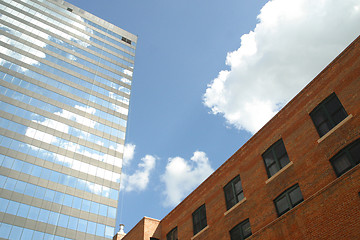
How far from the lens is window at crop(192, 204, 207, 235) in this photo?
22083 mm

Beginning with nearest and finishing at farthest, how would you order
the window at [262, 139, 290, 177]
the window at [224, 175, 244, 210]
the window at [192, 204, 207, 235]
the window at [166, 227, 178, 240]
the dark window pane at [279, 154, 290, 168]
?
the dark window pane at [279, 154, 290, 168], the window at [262, 139, 290, 177], the window at [224, 175, 244, 210], the window at [192, 204, 207, 235], the window at [166, 227, 178, 240]

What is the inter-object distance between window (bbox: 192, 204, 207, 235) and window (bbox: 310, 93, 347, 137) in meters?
10.1

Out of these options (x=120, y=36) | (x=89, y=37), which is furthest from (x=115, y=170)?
(x=120, y=36)

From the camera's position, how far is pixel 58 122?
60.4 metres

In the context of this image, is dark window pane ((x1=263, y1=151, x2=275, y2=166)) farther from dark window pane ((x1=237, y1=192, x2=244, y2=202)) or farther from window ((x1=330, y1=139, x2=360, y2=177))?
window ((x1=330, y1=139, x2=360, y2=177))

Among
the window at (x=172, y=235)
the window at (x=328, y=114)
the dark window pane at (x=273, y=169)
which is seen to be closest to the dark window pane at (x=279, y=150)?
the dark window pane at (x=273, y=169)

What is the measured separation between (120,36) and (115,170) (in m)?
42.7

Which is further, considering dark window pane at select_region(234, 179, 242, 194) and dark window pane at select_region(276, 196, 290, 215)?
dark window pane at select_region(234, 179, 242, 194)

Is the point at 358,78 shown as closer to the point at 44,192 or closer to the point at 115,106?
the point at 44,192

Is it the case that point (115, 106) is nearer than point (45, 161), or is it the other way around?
point (45, 161)

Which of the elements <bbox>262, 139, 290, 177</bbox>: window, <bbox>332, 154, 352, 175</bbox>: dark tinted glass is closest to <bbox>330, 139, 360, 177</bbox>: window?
<bbox>332, 154, 352, 175</bbox>: dark tinted glass

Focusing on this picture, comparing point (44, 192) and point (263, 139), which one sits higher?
point (44, 192)

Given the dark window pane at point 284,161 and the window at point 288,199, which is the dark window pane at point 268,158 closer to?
the dark window pane at point 284,161

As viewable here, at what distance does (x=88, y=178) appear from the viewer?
57.2 m
